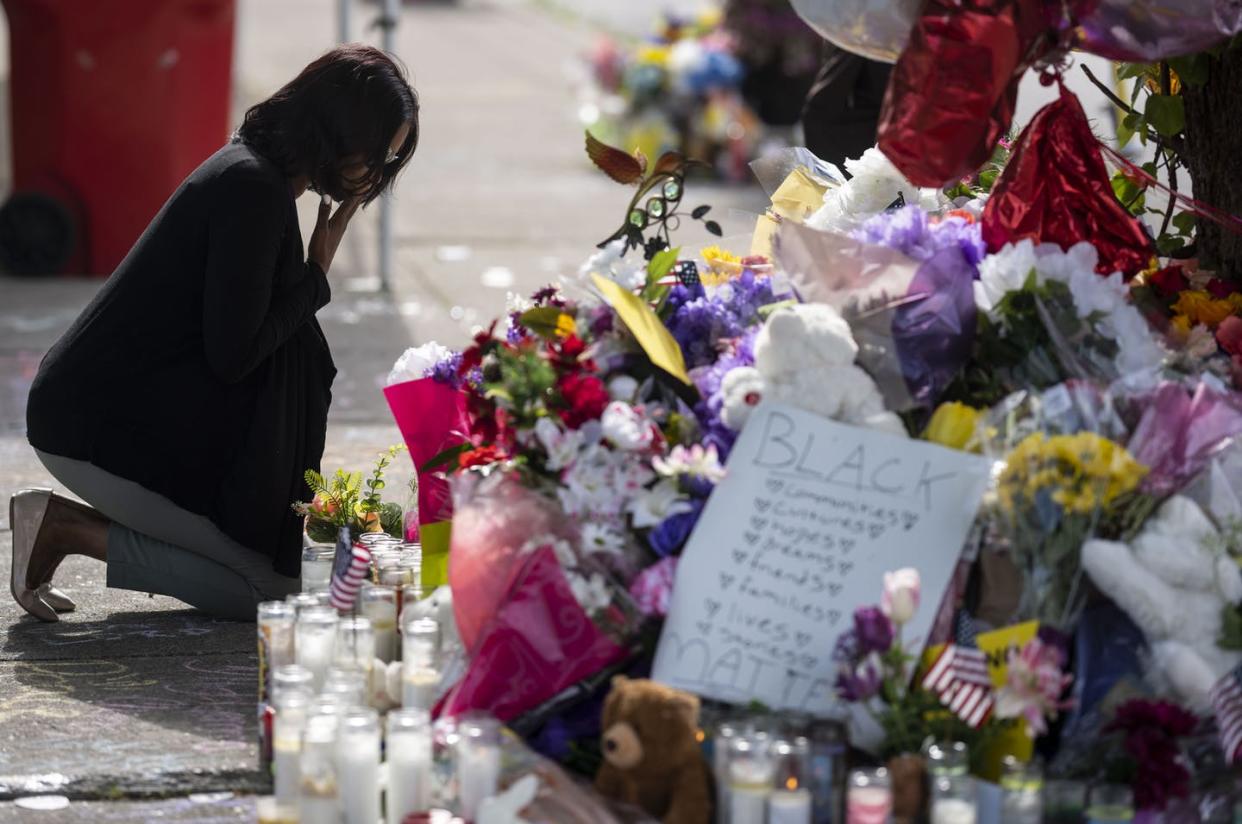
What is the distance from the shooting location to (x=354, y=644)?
10.8 feet

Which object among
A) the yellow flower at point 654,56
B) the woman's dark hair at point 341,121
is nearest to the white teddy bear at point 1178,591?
the woman's dark hair at point 341,121

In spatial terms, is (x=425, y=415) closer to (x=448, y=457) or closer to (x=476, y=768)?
(x=448, y=457)

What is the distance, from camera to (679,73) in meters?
11.8

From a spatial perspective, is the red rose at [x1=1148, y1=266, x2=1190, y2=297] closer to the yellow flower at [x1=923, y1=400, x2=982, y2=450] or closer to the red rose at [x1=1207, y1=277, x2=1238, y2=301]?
the red rose at [x1=1207, y1=277, x2=1238, y2=301]

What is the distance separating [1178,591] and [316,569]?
168 cm

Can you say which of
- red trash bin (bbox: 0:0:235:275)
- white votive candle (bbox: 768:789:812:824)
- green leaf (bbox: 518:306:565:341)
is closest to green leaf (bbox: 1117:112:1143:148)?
green leaf (bbox: 518:306:565:341)

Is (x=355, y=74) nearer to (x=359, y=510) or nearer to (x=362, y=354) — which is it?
(x=359, y=510)

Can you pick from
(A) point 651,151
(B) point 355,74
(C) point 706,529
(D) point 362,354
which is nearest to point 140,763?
(C) point 706,529

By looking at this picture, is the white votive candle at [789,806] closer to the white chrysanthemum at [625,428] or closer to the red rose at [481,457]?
the white chrysanthemum at [625,428]

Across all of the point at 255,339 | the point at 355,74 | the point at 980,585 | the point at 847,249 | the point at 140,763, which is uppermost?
the point at 355,74

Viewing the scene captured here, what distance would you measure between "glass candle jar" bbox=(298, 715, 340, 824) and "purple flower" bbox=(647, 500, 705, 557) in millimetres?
598

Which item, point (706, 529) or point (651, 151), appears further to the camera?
point (651, 151)

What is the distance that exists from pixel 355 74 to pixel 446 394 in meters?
0.67

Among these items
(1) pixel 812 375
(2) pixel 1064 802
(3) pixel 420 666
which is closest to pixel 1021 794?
(2) pixel 1064 802
